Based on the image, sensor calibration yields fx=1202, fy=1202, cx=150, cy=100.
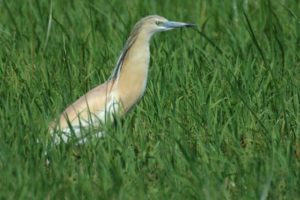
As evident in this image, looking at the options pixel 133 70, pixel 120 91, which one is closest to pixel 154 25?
pixel 133 70

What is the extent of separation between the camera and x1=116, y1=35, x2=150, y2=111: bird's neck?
611 centimetres

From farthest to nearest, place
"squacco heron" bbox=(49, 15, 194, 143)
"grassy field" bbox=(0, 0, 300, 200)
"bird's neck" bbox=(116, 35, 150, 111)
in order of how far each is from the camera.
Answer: "bird's neck" bbox=(116, 35, 150, 111) → "squacco heron" bbox=(49, 15, 194, 143) → "grassy field" bbox=(0, 0, 300, 200)

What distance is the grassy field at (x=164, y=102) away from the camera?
16.4 ft

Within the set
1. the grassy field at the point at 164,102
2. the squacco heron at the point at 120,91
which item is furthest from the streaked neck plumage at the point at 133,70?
the grassy field at the point at 164,102

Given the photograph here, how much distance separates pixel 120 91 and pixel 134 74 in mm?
137

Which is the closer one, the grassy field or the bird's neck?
the grassy field

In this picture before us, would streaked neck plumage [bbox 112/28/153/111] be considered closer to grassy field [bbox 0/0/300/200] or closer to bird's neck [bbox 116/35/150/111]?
bird's neck [bbox 116/35/150/111]

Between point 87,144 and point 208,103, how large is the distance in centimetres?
82

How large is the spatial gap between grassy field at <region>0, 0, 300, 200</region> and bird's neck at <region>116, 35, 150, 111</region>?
108mm

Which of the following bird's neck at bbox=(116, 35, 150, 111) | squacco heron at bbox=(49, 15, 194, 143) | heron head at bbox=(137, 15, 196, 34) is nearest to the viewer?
squacco heron at bbox=(49, 15, 194, 143)

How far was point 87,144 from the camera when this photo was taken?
218 inches


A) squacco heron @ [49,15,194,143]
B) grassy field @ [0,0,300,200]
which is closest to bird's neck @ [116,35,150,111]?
squacco heron @ [49,15,194,143]

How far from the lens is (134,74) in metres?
6.21

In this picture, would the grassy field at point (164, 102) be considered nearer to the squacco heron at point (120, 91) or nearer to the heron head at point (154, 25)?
the squacco heron at point (120, 91)
